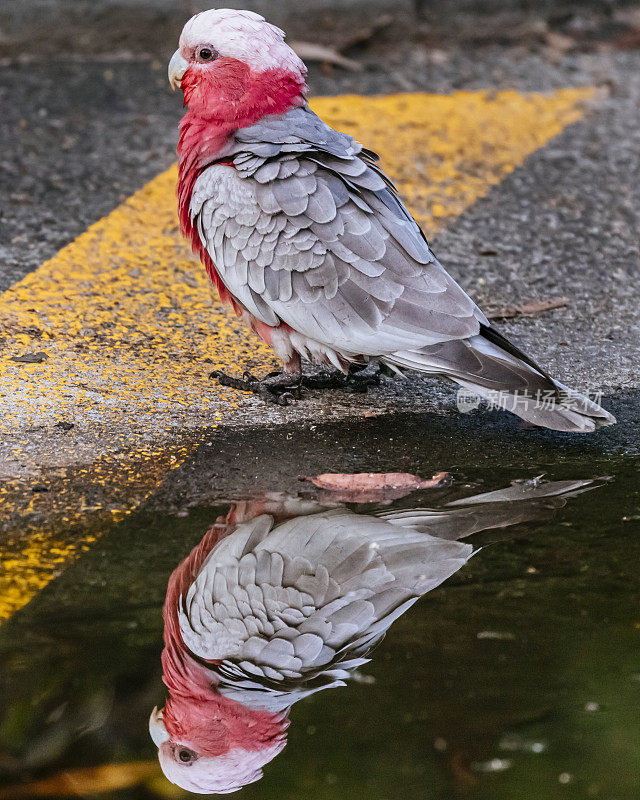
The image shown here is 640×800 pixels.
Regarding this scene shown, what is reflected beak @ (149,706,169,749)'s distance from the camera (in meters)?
1.94

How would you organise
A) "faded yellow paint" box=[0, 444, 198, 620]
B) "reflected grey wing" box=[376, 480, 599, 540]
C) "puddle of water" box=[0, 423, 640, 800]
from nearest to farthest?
"puddle of water" box=[0, 423, 640, 800]
"faded yellow paint" box=[0, 444, 198, 620]
"reflected grey wing" box=[376, 480, 599, 540]

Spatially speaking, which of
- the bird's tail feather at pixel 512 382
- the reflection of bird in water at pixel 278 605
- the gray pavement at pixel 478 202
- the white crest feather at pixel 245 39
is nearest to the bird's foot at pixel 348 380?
the gray pavement at pixel 478 202

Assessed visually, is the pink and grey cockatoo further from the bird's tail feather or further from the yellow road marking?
the yellow road marking

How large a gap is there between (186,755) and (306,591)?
20.9 inches

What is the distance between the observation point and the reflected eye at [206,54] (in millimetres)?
3316

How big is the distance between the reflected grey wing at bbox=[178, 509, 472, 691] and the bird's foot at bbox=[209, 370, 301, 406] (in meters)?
0.73

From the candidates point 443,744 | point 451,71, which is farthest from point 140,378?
point 451,71

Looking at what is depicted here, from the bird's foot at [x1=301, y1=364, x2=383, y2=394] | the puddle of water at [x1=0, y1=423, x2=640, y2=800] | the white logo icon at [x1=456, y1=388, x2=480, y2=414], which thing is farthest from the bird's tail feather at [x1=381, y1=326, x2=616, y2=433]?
the bird's foot at [x1=301, y1=364, x2=383, y2=394]

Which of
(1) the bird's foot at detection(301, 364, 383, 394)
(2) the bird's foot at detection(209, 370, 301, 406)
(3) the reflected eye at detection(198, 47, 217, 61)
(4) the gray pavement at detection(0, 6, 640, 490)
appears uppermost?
(3) the reflected eye at detection(198, 47, 217, 61)

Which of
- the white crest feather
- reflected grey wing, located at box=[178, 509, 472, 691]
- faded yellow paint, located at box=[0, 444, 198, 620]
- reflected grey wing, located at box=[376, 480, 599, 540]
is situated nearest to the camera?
reflected grey wing, located at box=[178, 509, 472, 691]

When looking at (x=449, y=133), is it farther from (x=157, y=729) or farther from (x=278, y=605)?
(x=157, y=729)

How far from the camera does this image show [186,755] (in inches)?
76.0

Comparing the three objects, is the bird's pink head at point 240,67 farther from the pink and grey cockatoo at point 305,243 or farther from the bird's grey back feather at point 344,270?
the bird's grey back feather at point 344,270

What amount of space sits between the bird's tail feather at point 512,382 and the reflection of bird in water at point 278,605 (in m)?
0.21
